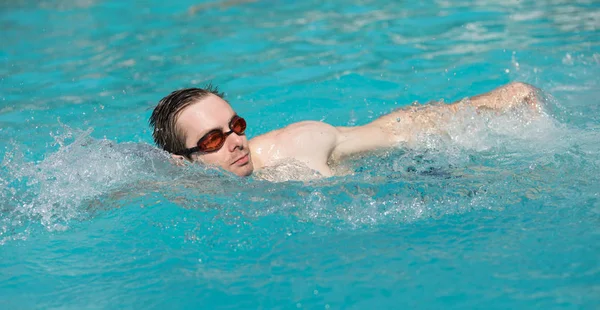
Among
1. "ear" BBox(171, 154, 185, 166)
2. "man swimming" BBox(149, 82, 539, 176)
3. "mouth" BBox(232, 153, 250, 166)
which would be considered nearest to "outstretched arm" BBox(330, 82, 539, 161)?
"man swimming" BBox(149, 82, 539, 176)

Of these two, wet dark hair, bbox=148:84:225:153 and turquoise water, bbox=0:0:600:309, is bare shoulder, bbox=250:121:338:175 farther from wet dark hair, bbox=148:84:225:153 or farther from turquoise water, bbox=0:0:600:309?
wet dark hair, bbox=148:84:225:153

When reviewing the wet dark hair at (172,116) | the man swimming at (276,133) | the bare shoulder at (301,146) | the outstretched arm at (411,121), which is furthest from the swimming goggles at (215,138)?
the outstretched arm at (411,121)

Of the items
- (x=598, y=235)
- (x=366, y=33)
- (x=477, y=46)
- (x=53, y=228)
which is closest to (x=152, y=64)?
(x=366, y=33)

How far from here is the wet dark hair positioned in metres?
3.79

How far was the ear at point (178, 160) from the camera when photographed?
381 centimetres

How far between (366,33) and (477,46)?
4.37 feet

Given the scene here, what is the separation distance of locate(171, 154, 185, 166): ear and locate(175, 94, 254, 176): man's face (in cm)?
6

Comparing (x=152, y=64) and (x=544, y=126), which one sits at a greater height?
(x=152, y=64)

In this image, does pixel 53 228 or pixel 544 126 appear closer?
pixel 53 228

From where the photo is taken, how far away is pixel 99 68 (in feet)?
24.5

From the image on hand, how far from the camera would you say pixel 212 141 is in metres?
3.71

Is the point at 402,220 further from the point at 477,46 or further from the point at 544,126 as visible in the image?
the point at 477,46

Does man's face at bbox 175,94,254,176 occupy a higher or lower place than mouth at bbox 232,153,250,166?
higher

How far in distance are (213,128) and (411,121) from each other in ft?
4.38
